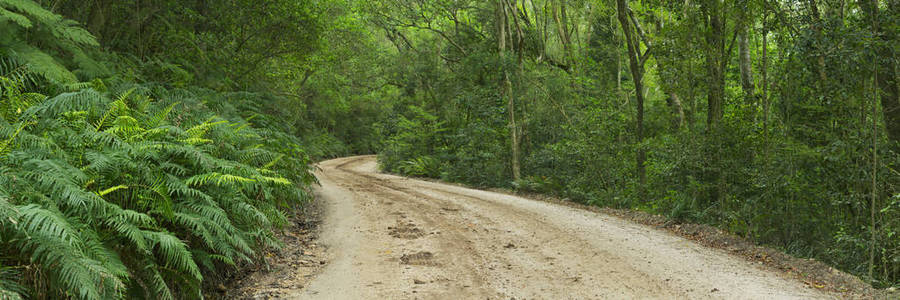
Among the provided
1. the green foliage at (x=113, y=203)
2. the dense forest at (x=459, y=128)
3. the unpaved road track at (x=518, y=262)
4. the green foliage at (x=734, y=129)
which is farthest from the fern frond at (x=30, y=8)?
the green foliage at (x=734, y=129)

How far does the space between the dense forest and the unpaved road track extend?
1.14m

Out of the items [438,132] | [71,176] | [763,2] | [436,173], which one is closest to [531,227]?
[763,2]

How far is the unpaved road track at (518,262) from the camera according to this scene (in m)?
5.02

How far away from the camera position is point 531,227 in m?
8.28

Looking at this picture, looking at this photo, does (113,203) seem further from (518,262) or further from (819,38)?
(819,38)

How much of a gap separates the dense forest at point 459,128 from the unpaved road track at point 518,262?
1137 mm

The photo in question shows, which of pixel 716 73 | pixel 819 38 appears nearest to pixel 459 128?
pixel 716 73

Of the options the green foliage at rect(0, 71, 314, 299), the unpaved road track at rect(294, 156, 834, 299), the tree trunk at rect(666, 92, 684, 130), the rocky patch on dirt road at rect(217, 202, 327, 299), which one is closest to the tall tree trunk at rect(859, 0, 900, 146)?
the unpaved road track at rect(294, 156, 834, 299)

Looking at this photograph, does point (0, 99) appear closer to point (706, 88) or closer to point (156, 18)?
point (156, 18)

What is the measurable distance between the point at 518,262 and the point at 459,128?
15354 millimetres

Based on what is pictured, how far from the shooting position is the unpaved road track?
A: 502 centimetres

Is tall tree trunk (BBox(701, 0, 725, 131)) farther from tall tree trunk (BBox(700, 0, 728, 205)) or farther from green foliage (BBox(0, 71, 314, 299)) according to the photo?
green foliage (BBox(0, 71, 314, 299))

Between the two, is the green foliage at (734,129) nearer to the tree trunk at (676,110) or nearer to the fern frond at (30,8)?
the tree trunk at (676,110)

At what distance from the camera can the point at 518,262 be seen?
602 cm
